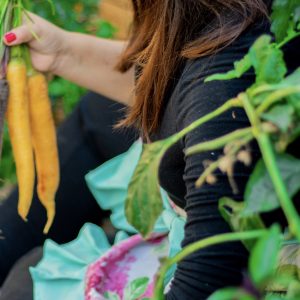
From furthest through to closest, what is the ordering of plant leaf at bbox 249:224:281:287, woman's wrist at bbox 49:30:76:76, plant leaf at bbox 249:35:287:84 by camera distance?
woman's wrist at bbox 49:30:76:76, plant leaf at bbox 249:35:287:84, plant leaf at bbox 249:224:281:287

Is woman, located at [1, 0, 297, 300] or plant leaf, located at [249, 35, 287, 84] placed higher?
plant leaf, located at [249, 35, 287, 84]

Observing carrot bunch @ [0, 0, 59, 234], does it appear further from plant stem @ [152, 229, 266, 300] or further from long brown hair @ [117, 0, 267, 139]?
plant stem @ [152, 229, 266, 300]

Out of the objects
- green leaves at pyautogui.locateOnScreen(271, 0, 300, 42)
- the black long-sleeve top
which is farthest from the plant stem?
the black long-sleeve top

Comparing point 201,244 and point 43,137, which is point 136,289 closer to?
point 43,137

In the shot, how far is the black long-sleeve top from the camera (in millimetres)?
763

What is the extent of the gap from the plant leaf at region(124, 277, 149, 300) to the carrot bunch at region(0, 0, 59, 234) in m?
0.23

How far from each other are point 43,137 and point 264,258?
0.86 metres

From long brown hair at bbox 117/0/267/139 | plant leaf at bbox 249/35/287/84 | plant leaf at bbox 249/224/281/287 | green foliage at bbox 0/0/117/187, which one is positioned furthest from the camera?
green foliage at bbox 0/0/117/187

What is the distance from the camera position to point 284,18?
0.56 metres

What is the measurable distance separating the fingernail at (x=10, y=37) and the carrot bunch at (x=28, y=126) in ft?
0.08

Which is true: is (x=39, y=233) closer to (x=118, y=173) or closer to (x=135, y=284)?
(x=118, y=173)

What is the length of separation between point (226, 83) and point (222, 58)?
7 centimetres

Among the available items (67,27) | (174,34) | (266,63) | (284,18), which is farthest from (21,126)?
(67,27)

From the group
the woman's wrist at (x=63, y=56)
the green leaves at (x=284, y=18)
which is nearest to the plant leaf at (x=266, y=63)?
the green leaves at (x=284, y=18)
